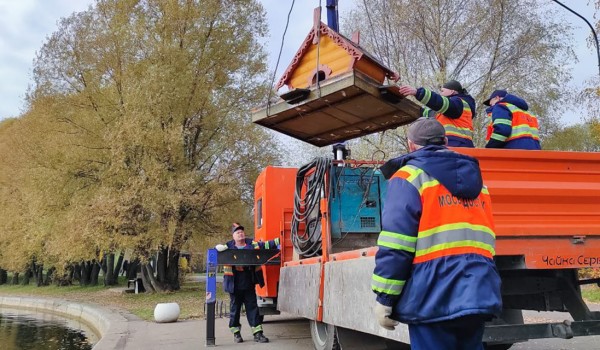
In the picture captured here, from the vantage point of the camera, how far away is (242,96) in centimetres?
2291

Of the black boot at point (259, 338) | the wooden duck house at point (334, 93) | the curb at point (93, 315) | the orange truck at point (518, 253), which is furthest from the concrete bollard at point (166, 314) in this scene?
the wooden duck house at point (334, 93)

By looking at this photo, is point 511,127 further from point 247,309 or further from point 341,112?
point 247,309

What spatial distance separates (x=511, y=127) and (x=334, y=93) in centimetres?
180

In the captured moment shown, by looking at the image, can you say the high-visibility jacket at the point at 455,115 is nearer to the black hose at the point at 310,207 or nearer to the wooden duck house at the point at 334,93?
the wooden duck house at the point at 334,93

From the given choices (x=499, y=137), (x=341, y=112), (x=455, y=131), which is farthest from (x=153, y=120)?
(x=499, y=137)

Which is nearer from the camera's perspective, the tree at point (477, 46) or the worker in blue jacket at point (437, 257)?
the worker in blue jacket at point (437, 257)

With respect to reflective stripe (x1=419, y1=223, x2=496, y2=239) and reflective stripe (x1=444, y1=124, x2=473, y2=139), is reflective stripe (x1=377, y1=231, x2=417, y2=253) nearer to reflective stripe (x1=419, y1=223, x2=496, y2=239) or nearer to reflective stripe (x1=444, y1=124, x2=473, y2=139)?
reflective stripe (x1=419, y1=223, x2=496, y2=239)

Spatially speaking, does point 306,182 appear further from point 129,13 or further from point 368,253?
point 129,13

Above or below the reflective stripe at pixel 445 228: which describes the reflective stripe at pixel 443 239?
below

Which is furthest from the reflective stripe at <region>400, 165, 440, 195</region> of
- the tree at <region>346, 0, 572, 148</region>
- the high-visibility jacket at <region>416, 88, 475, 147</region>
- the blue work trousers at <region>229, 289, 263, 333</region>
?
the tree at <region>346, 0, 572, 148</region>

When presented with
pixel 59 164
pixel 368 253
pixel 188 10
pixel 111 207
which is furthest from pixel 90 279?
pixel 368 253

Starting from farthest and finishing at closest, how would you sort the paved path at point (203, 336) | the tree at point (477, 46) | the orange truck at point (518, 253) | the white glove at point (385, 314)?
the tree at point (477, 46) < the paved path at point (203, 336) < the orange truck at point (518, 253) < the white glove at point (385, 314)

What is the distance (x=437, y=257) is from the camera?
255cm

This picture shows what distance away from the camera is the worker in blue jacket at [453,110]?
17.1 feet
